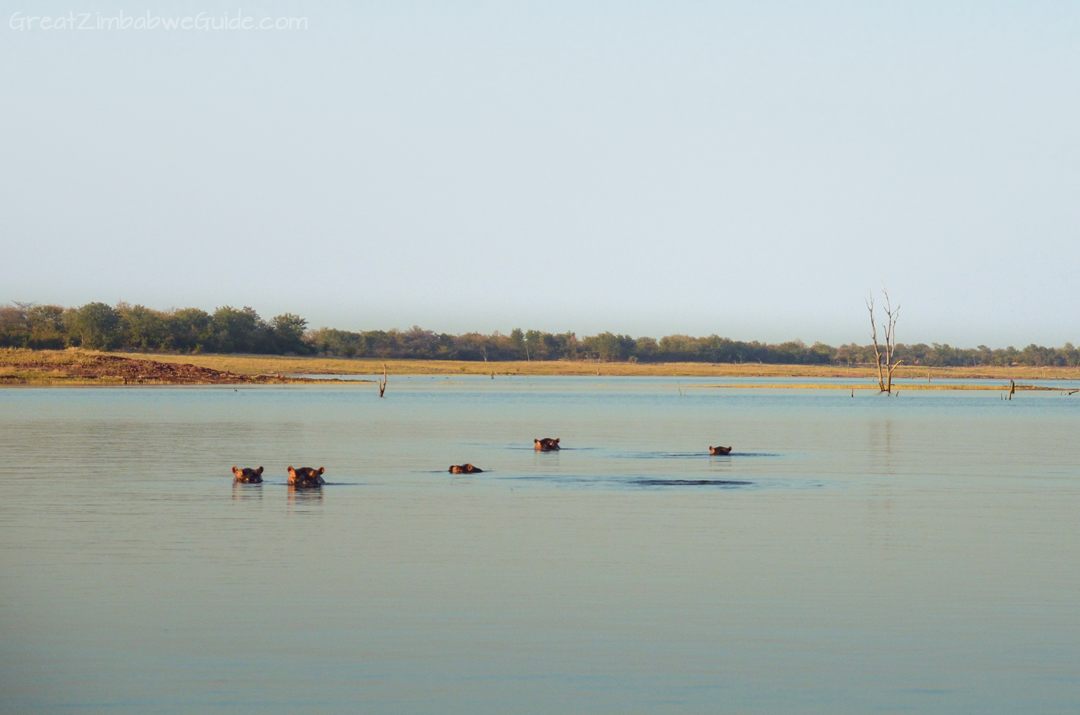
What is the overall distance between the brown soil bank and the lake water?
8109cm

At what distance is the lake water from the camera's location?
34.2ft

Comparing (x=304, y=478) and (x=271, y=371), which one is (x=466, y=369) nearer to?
(x=271, y=371)

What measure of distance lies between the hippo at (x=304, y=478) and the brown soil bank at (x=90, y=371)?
89.2m

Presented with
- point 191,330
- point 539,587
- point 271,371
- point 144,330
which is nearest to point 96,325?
point 144,330

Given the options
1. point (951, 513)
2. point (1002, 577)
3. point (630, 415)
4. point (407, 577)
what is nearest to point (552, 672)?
point (407, 577)

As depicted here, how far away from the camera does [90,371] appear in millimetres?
113875

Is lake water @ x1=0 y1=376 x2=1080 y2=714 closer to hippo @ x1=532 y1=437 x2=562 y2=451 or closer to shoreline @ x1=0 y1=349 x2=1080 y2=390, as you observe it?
hippo @ x1=532 y1=437 x2=562 y2=451

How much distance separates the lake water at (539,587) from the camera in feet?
34.2

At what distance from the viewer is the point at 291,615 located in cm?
1308

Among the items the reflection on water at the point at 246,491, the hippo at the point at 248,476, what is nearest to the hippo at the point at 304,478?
the reflection on water at the point at 246,491

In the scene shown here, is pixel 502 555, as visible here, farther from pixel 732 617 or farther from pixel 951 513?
pixel 951 513

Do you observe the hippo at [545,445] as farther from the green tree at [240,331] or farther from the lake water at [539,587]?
the green tree at [240,331]

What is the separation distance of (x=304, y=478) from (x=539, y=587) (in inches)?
498

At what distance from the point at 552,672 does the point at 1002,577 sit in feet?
25.3
